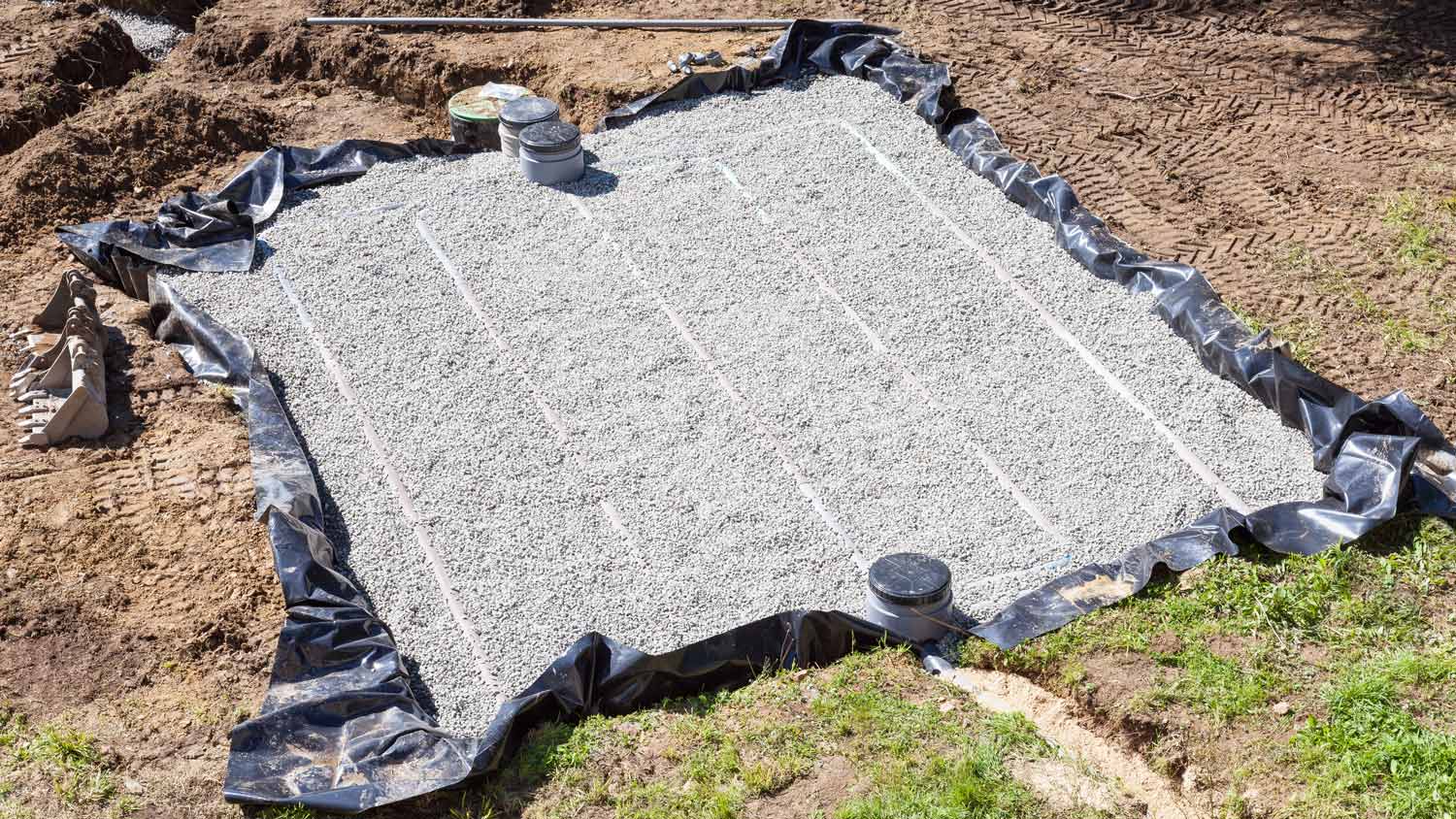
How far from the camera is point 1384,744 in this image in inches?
210

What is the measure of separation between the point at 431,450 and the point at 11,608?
90.0 inches

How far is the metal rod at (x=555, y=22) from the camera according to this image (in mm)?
12320

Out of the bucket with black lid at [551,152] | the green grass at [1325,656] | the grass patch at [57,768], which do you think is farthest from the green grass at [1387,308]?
the grass patch at [57,768]

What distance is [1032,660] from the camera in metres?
6.04

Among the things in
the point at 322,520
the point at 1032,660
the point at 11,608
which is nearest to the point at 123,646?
the point at 11,608

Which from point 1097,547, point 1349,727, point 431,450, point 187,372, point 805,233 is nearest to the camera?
point 1349,727

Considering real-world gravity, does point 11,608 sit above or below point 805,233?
below

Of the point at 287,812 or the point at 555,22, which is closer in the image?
the point at 287,812

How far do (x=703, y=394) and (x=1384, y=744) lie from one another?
416cm

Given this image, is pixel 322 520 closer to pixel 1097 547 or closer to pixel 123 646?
pixel 123 646

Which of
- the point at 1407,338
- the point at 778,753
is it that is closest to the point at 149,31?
the point at 778,753

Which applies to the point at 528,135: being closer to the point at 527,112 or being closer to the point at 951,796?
the point at 527,112

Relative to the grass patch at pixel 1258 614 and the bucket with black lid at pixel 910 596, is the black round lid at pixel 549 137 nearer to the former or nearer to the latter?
the bucket with black lid at pixel 910 596

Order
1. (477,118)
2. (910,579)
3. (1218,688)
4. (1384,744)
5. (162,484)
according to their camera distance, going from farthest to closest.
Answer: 1. (477,118)
2. (162,484)
3. (910,579)
4. (1218,688)
5. (1384,744)
